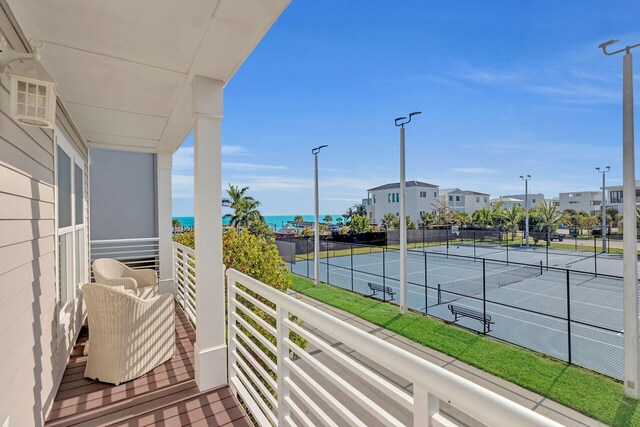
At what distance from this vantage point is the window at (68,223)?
2.89 meters

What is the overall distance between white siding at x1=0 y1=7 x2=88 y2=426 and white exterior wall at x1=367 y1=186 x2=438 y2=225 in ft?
122

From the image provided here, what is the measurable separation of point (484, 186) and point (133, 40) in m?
56.1

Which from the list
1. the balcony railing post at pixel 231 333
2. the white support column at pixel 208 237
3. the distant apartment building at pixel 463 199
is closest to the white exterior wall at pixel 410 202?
the distant apartment building at pixel 463 199

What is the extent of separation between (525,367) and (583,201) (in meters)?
58.0

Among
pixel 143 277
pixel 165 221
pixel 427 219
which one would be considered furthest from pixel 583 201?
pixel 143 277

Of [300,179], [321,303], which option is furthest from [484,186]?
[321,303]

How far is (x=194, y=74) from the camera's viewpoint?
8.41 ft

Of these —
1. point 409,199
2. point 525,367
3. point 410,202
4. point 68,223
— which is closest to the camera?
point 68,223

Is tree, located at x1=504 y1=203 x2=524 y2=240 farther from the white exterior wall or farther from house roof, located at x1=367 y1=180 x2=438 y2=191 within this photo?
house roof, located at x1=367 y1=180 x2=438 y2=191

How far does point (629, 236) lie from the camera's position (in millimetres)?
5207

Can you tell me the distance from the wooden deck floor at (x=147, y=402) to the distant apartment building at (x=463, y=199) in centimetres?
4181

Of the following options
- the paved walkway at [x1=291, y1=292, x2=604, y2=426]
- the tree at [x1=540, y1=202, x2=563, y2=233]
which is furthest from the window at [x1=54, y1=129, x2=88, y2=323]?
the tree at [x1=540, y1=202, x2=563, y2=233]

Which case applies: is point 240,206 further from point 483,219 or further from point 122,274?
point 483,219

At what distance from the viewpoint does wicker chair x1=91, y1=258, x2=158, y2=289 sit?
13.0 feet
